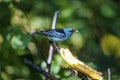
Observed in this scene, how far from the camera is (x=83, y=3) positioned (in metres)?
2.35

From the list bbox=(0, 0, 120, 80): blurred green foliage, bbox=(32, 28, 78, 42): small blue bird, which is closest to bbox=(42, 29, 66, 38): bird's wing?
bbox=(32, 28, 78, 42): small blue bird

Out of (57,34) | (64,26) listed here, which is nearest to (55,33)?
(57,34)

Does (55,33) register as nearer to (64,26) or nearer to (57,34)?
(57,34)

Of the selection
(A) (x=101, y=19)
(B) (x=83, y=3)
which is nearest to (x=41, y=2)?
(B) (x=83, y=3)

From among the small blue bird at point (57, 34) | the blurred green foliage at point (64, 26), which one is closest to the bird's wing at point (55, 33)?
the small blue bird at point (57, 34)

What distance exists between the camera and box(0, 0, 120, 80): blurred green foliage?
81.4 inches

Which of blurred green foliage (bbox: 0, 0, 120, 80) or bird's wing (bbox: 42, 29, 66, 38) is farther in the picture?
blurred green foliage (bbox: 0, 0, 120, 80)

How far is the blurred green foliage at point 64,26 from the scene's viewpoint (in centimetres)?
207

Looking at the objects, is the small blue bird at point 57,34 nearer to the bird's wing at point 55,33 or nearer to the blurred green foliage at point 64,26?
the bird's wing at point 55,33

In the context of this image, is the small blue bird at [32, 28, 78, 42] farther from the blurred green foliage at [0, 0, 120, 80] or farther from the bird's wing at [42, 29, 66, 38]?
the blurred green foliage at [0, 0, 120, 80]

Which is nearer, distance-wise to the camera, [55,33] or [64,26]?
[55,33]

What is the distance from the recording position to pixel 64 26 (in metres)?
2.21

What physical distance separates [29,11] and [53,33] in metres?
1.64

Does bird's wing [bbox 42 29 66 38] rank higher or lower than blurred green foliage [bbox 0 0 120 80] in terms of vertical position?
lower
